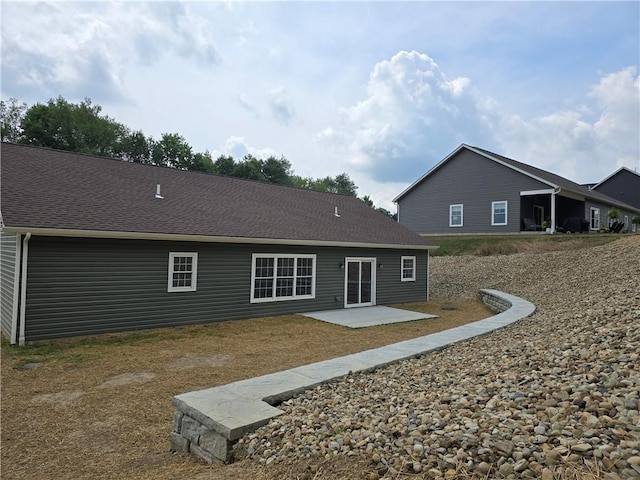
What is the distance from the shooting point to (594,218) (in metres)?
24.3

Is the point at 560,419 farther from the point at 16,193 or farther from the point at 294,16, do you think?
the point at 294,16

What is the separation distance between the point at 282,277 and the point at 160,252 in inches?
143

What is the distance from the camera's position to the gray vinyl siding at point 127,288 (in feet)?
25.3

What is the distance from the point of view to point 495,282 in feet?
51.9

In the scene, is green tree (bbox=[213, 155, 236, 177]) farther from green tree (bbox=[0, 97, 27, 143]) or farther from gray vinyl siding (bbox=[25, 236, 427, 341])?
gray vinyl siding (bbox=[25, 236, 427, 341])

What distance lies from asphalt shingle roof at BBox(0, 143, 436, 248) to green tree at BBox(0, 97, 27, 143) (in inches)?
1193

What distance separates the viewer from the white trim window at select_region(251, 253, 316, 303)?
10.9m

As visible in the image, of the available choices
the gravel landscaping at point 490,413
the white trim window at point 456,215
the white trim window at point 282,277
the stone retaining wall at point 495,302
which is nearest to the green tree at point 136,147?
the white trim window at point 456,215

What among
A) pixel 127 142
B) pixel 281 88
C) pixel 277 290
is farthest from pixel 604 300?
pixel 127 142

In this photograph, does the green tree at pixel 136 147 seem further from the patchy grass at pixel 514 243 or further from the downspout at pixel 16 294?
the downspout at pixel 16 294

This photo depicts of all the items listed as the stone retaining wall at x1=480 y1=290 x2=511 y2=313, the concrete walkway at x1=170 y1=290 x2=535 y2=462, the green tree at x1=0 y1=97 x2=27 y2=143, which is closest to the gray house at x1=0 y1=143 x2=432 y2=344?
the stone retaining wall at x1=480 y1=290 x2=511 y2=313

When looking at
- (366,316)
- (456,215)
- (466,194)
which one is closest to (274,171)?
(456,215)

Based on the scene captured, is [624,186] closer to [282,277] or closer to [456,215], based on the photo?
[456,215]

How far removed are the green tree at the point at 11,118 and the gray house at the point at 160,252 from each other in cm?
3047
